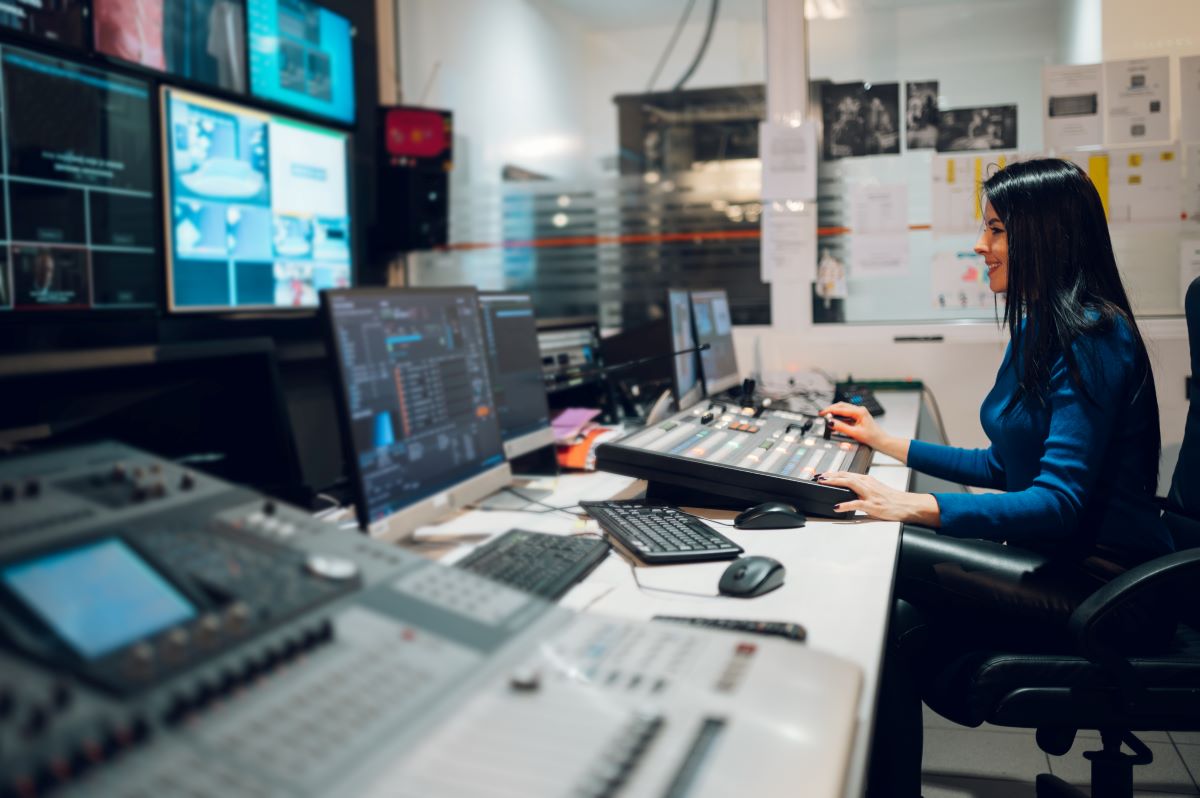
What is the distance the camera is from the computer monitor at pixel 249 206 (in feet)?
10.0

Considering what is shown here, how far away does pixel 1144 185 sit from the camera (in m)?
3.27

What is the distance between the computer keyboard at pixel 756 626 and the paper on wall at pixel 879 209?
2.76 m

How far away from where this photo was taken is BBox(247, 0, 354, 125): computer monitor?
3.46 metres

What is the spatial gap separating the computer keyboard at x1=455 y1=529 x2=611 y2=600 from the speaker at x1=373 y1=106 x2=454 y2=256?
2766mm

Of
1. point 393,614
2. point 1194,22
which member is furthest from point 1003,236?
point 1194,22

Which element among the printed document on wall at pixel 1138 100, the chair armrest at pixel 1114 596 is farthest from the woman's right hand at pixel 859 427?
the printed document on wall at pixel 1138 100

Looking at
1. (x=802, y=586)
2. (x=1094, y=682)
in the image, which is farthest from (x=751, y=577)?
(x=1094, y=682)

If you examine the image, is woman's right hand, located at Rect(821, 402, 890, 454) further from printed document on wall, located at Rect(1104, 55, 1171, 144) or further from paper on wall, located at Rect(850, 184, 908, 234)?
printed document on wall, located at Rect(1104, 55, 1171, 144)

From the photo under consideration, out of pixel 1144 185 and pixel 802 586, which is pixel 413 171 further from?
pixel 802 586

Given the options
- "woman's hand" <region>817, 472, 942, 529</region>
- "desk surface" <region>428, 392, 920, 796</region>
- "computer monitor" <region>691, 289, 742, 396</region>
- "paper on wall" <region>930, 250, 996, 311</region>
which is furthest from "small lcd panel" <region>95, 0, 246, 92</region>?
"paper on wall" <region>930, 250, 996, 311</region>

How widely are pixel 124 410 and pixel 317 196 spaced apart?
2.73 meters

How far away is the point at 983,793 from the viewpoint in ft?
6.95

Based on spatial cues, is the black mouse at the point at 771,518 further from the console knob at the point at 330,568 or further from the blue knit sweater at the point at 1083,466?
the console knob at the point at 330,568

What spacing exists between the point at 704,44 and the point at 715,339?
5.60 feet
